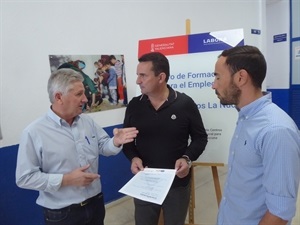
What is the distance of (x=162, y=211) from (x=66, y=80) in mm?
1152

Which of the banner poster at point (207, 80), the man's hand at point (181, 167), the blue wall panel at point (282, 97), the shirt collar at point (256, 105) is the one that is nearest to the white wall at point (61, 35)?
the banner poster at point (207, 80)

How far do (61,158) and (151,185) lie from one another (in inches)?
20.6

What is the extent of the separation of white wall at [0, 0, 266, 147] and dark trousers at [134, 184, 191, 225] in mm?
1314

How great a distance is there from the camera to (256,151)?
1.04 metres

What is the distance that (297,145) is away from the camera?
97 centimetres

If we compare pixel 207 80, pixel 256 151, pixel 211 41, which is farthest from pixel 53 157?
pixel 211 41

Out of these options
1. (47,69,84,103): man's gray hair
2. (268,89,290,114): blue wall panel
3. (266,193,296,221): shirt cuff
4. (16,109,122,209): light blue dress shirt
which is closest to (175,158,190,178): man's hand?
(16,109,122,209): light blue dress shirt

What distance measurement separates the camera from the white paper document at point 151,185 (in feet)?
4.43

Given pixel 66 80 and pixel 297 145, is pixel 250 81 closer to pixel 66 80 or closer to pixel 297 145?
pixel 297 145

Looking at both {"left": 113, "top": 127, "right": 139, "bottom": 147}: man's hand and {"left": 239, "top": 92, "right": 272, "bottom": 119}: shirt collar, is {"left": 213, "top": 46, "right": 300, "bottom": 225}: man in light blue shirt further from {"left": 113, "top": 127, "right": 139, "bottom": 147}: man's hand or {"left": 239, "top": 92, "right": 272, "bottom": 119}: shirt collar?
{"left": 113, "top": 127, "right": 139, "bottom": 147}: man's hand

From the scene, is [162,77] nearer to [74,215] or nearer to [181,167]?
[181,167]

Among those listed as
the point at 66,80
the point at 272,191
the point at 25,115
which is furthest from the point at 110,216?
the point at 272,191

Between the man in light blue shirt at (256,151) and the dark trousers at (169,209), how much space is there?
51 centimetres

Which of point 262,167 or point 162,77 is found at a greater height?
point 162,77
